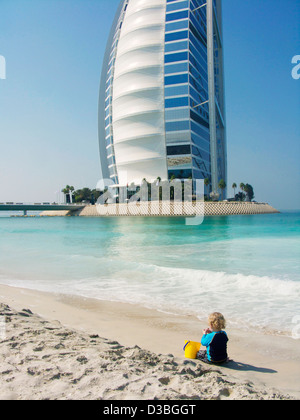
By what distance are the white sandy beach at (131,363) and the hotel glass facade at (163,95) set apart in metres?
80.4

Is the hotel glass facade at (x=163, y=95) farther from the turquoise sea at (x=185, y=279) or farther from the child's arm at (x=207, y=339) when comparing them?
the child's arm at (x=207, y=339)

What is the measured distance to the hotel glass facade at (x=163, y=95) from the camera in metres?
84.2

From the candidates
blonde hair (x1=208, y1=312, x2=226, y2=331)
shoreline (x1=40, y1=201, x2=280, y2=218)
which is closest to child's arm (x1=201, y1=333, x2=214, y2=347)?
blonde hair (x1=208, y1=312, x2=226, y2=331)

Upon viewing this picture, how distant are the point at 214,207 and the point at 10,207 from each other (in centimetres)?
5437

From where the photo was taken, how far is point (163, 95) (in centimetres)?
Result: 8475

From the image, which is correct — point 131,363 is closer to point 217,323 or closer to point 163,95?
point 217,323

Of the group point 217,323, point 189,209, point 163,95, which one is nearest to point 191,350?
point 217,323

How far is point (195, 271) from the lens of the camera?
444 inches

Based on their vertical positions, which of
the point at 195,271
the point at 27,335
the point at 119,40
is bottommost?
the point at 195,271

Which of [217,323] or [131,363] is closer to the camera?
[131,363]

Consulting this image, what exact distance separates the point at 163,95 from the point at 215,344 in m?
86.3

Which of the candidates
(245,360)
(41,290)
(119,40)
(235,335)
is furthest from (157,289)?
Answer: (119,40)

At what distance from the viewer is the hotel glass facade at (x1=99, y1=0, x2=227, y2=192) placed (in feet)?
276
